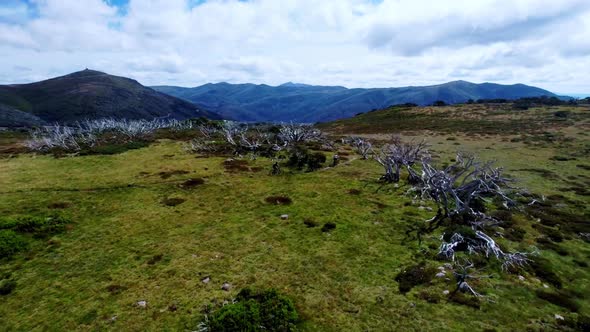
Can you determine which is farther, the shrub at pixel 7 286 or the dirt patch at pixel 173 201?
the dirt patch at pixel 173 201

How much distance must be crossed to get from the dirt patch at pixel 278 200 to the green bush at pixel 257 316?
12.1 m

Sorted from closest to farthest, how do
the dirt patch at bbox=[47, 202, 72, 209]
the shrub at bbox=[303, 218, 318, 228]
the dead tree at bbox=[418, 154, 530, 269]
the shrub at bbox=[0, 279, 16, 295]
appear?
the shrub at bbox=[0, 279, 16, 295] < the dead tree at bbox=[418, 154, 530, 269] < the shrub at bbox=[303, 218, 318, 228] < the dirt patch at bbox=[47, 202, 72, 209]

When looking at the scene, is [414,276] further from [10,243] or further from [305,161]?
[305,161]

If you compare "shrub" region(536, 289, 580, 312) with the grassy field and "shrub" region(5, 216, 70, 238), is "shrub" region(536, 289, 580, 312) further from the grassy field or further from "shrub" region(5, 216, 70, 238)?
"shrub" region(5, 216, 70, 238)

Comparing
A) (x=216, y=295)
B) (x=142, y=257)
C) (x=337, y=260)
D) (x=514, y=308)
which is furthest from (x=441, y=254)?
(x=142, y=257)

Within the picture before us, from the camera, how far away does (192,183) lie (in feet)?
99.6

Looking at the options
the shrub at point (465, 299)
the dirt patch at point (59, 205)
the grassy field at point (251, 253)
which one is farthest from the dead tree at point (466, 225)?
the dirt patch at point (59, 205)

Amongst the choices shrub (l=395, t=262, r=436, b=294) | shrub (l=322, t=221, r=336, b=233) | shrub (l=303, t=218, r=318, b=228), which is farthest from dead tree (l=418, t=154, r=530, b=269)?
shrub (l=303, t=218, r=318, b=228)

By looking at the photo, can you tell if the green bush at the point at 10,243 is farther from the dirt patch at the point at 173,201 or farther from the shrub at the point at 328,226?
the shrub at the point at 328,226

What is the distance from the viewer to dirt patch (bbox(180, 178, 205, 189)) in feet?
97.2

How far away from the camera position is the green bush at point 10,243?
17.9 meters

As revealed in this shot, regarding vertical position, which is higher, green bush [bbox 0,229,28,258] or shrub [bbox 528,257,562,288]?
green bush [bbox 0,229,28,258]

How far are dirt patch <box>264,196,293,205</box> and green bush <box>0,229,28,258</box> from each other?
50.3ft

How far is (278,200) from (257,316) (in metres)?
13.9
